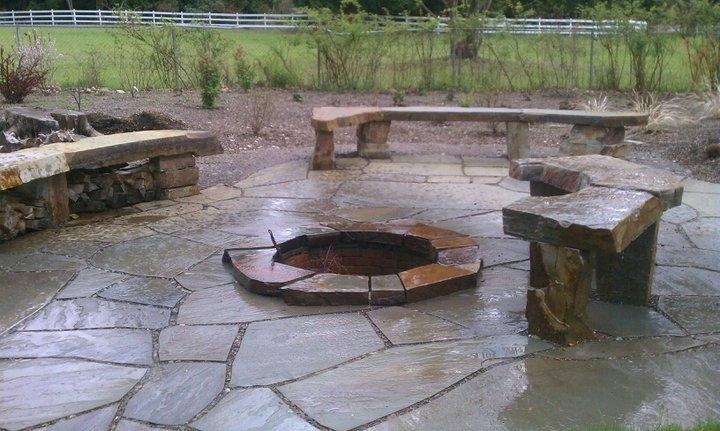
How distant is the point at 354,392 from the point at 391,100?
31.5 ft

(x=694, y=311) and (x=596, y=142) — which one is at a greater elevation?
(x=596, y=142)

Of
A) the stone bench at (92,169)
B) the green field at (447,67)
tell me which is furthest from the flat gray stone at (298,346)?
the green field at (447,67)

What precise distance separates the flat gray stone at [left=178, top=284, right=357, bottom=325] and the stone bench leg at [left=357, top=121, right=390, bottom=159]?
399cm

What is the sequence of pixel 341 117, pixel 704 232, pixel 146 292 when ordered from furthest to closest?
pixel 341 117 < pixel 704 232 < pixel 146 292

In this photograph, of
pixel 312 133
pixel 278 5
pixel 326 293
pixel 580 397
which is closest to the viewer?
pixel 580 397

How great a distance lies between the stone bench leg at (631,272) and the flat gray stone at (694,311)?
135 millimetres

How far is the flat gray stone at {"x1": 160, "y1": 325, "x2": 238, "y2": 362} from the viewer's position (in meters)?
3.40

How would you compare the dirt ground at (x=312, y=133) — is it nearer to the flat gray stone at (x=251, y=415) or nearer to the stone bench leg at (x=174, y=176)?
the stone bench leg at (x=174, y=176)

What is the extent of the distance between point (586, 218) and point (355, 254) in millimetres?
2070

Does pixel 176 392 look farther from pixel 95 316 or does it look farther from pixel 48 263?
pixel 48 263

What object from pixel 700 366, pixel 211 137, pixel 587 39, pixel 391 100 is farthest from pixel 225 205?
pixel 587 39

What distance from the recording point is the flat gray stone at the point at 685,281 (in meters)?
4.17

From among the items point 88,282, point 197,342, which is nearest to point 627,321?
point 197,342

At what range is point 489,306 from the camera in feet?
13.0
